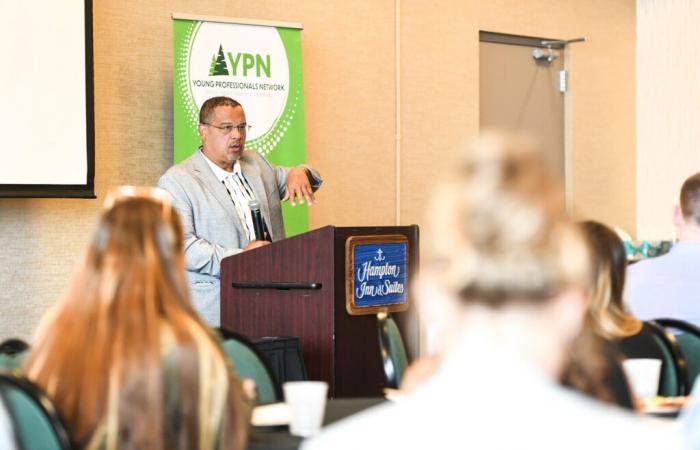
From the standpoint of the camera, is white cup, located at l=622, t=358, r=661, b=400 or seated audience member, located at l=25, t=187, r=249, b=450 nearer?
seated audience member, located at l=25, t=187, r=249, b=450

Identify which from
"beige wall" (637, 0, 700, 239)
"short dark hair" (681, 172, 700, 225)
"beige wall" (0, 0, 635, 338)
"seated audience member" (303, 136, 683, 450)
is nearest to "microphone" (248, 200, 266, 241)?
Answer: "beige wall" (0, 0, 635, 338)

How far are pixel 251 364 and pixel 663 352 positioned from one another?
117 centimetres

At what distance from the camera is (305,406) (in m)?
2.42

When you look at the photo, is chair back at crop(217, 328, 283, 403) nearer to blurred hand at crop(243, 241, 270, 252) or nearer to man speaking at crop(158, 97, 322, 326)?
blurred hand at crop(243, 241, 270, 252)

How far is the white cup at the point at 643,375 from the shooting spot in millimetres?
2814

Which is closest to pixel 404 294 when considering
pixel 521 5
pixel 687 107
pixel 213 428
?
pixel 213 428

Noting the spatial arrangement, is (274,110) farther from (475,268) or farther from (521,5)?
(475,268)

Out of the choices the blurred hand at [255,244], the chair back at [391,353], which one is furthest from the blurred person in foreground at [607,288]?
the blurred hand at [255,244]

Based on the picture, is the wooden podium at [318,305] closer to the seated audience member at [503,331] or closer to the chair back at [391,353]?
the chair back at [391,353]

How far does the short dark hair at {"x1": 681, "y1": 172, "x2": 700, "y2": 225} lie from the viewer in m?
3.71

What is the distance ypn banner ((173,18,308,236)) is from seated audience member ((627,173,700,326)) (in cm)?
296

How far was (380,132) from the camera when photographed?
7406 mm

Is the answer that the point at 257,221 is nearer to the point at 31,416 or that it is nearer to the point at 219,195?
the point at 219,195

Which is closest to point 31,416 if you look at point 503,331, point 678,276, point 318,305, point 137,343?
point 137,343
